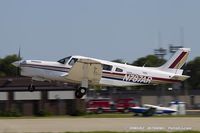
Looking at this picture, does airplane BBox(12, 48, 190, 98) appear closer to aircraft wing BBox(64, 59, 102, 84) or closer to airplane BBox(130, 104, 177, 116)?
aircraft wing BBox(64, 59, 102, 84)

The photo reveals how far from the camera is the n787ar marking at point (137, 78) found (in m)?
43.5

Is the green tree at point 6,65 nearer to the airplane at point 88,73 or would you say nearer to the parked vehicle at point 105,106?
the parked vehicle at point 105,106

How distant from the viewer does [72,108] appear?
59.7m

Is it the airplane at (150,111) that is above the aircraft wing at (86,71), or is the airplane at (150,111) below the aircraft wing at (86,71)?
below

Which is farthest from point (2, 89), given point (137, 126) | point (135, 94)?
point (137, 126)

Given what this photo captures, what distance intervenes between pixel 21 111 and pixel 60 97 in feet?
24.3

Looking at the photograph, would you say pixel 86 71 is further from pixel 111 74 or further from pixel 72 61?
pixel 111 74

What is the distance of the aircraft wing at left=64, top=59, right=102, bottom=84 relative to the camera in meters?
41.8

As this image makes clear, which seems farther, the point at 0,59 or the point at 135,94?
the point at 0,59

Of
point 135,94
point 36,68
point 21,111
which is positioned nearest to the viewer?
point 36,68

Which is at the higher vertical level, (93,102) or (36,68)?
(36,68)

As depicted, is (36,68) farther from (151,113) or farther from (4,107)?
(4,107)

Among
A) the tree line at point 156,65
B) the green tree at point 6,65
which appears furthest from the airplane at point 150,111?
Answer: the green tree at point 6,65

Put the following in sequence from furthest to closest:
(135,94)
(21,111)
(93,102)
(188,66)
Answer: (188,66), (135,94), (93,102), (21,111)
